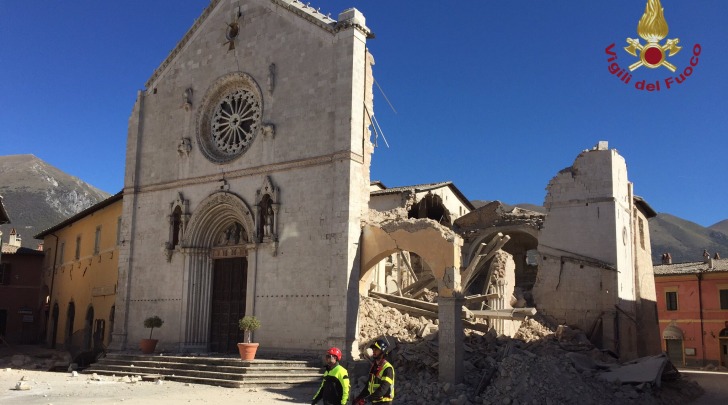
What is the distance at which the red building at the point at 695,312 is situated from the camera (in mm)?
37562

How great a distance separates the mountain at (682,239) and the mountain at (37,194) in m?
79.8

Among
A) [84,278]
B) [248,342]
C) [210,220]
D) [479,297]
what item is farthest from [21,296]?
[479,297]

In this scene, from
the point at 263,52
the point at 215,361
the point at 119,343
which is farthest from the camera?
the point at 119,343

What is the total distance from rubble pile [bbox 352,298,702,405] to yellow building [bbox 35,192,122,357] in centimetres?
1478

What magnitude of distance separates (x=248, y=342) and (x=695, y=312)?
1170 inches

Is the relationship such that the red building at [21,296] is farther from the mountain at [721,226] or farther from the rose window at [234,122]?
the mountain at [721,226]

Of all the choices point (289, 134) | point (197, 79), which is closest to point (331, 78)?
point (289, 134)

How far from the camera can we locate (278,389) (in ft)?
57.2

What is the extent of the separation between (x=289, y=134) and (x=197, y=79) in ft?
18.7

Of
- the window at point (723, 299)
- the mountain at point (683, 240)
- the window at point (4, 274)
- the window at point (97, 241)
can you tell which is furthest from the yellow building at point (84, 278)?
the mountain at point (683, 240)

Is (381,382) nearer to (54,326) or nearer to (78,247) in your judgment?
(78,247)

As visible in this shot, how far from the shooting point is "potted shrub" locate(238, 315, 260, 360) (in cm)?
1903

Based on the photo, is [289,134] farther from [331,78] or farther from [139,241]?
[139,241]

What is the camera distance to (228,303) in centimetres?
2300
